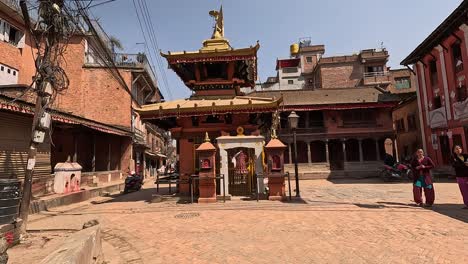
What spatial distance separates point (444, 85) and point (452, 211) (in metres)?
15.3

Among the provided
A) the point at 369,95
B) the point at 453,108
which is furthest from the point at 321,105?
the point at 453,108

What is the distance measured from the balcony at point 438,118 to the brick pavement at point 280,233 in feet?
39.8

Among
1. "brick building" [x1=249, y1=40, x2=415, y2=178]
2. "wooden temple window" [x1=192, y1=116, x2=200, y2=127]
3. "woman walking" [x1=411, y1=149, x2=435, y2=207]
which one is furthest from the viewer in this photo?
"brick building" [x1=249, y1=40, x2=415, y2=178]

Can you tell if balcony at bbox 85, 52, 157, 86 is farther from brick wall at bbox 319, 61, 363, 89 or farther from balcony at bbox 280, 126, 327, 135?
brick wall at bbox 319, 61, 363, 89

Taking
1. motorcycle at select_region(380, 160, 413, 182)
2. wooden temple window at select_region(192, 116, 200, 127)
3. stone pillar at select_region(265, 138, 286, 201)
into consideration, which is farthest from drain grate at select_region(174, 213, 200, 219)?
motorcycle at select_region(380, 160, 413, 182)

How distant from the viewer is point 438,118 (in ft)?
66.6

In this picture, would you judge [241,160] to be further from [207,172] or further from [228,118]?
[207,172]

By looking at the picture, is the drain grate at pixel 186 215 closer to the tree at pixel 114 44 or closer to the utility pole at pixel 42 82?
the utility pole at pixel 42 82

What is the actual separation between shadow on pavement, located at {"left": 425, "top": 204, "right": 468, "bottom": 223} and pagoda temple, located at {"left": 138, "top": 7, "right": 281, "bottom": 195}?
244 inches

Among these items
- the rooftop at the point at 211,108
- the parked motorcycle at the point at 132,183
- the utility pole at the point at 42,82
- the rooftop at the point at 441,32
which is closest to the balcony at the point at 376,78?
the rooftop at the point at 441,32

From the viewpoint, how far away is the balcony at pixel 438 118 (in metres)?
19.7

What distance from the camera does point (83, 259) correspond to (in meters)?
3.45

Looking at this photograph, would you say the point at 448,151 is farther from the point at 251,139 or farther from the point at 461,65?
the point at 251,139

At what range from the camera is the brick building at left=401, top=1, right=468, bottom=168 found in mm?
17766
